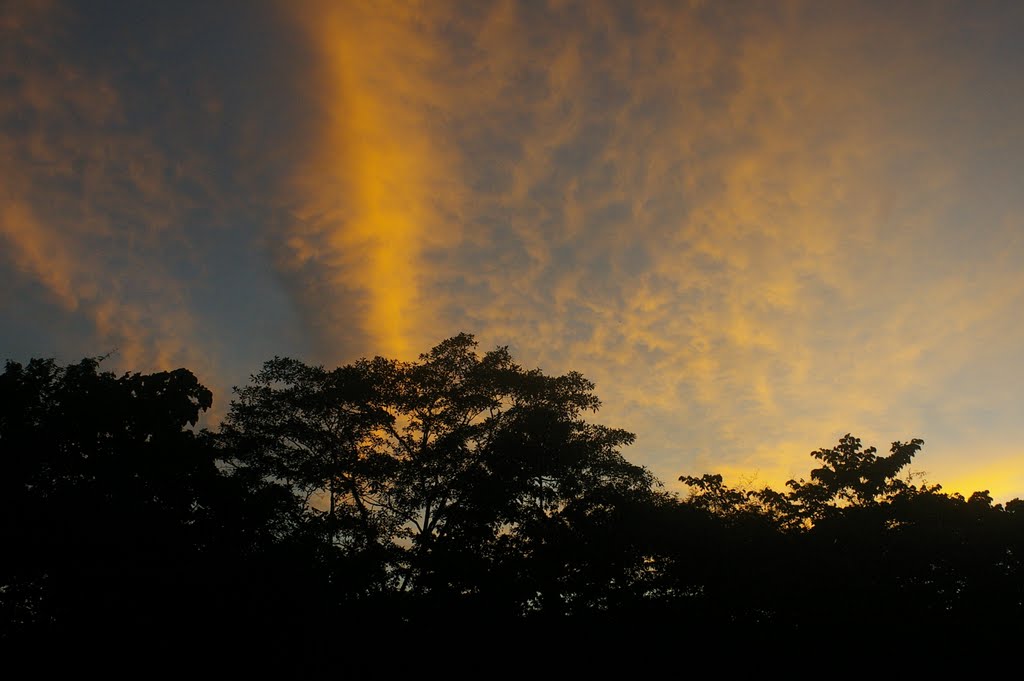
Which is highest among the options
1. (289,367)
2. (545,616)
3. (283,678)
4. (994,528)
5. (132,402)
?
(289,367)

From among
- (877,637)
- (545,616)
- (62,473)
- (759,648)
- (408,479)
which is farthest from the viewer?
(408,479)

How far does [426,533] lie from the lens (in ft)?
75.6

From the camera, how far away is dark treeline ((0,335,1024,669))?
14.4 m

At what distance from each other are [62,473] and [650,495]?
18713mm

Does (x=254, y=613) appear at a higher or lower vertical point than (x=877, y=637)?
higher

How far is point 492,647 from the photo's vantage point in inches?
728

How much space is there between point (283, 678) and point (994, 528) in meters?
20.7

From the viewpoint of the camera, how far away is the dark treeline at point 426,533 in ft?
47.3

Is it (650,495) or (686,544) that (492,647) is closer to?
(686,544)

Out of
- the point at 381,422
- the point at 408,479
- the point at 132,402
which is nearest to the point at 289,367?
the point at 381,422

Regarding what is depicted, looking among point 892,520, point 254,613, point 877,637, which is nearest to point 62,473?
point 254,613

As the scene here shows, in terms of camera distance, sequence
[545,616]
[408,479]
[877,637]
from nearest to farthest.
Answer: [877,637] < [545,616] < [408,479]

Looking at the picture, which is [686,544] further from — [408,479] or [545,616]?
[408,479]

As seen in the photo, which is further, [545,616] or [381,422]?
[381,422]
